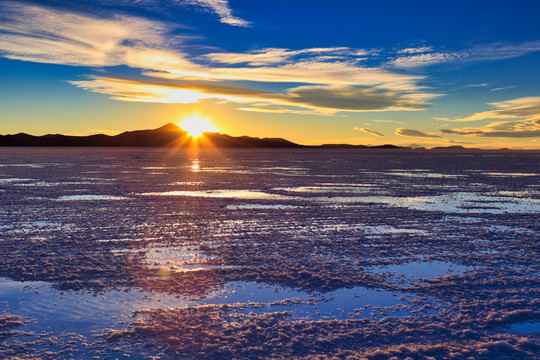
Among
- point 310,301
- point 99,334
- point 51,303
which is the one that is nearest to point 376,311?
point 310,301

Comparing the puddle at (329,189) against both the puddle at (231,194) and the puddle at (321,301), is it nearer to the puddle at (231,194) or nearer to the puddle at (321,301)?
the puddle at (231,194)

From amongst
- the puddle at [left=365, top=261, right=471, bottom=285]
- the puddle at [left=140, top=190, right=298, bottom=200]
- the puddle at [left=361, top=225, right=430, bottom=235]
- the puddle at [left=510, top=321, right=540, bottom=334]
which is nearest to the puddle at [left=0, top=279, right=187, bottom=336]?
the puddle at [left=365, top=261, right=471, bottom=285]

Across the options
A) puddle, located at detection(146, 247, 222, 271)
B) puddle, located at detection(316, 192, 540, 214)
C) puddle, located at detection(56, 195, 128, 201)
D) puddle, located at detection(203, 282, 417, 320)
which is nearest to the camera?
puddle, located at detection(203, 282, 417, 320)

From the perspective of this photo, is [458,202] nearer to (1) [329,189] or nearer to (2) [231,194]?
(1) [329,189]

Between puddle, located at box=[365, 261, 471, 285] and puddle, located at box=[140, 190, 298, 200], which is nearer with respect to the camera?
puddle, located at box=[365, 261, 471, 285]

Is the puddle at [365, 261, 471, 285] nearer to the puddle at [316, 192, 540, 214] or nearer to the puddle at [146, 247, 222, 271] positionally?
the puddle at [146, 247, 222, 271]

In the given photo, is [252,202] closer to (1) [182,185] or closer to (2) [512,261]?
(1) [182,185]

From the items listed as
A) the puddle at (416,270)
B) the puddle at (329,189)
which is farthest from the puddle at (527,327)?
the puddle at (329,189)

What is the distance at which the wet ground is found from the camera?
16.7 feet

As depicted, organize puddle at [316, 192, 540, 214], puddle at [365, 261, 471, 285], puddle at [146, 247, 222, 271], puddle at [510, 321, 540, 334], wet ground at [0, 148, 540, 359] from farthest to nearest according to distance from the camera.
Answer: puddle at [316, 192, 540, 214], puddle at [146, 247, 222, 271], puddle at [365, 261, 471, 285], puddle at [510, 321, 540, 334], wet ground at [0, 148, 540, 359]

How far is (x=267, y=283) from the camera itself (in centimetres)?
710

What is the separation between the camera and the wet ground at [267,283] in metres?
5.10

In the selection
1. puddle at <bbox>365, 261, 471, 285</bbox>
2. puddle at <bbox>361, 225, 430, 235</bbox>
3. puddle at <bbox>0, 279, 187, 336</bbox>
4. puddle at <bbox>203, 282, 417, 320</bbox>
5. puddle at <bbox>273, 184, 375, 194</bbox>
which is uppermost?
puddle at <bbox>273, 184, 375, 194</bbox>

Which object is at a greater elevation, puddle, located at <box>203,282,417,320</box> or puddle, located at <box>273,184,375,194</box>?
puddle, located at <box>273,184,375,194</box>
